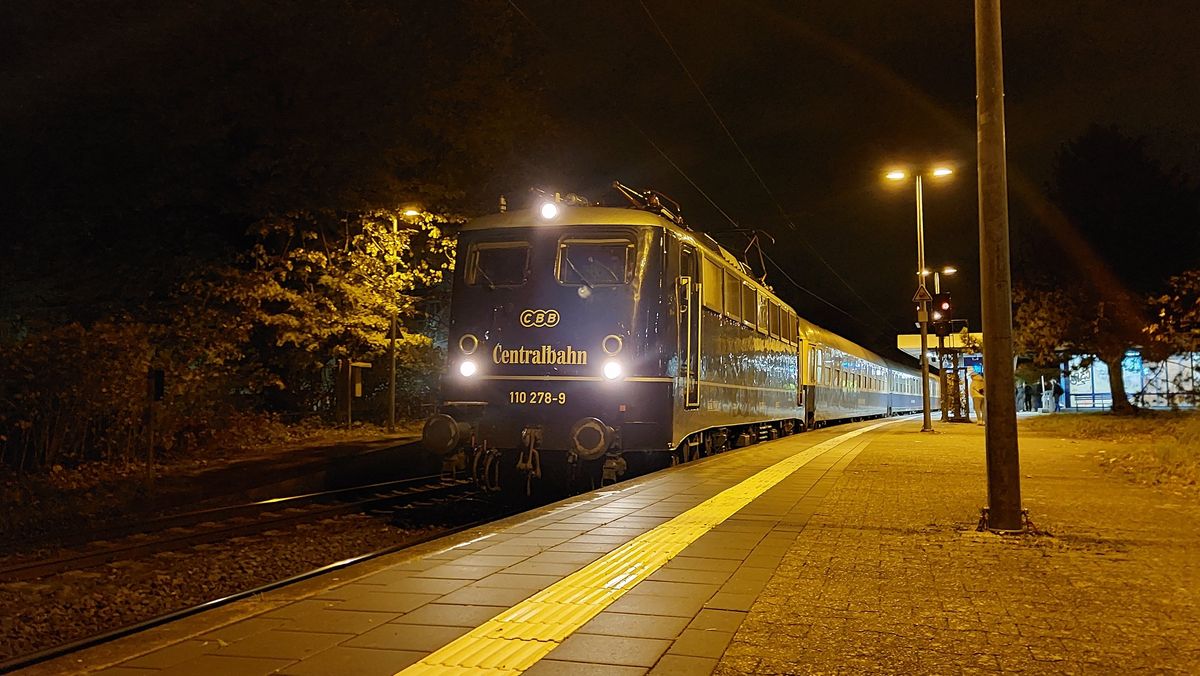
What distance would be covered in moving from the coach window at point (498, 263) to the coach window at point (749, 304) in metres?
6.00

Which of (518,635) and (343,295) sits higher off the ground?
(343,295)

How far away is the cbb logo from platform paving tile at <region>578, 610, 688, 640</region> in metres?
6.59

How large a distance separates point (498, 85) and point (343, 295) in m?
6.57

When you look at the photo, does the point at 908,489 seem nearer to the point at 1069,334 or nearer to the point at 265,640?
the point at 265,640

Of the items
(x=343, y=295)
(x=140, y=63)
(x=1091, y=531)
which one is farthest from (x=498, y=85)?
(x=1091, y=531)

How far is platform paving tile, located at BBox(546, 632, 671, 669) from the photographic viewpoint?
426 cm

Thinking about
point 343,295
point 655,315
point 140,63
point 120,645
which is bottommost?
point 120,645

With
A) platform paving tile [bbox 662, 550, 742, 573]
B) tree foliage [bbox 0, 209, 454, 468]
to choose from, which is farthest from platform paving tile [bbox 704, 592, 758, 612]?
tree foliage [bbox 0, 209, 454, 468]

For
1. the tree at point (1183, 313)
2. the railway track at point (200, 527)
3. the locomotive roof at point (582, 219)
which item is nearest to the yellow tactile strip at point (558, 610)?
the locomotive roof at point (582, 219)

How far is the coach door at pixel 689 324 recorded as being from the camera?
12.0m

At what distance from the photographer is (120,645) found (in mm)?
4582

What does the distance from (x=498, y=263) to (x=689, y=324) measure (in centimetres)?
273

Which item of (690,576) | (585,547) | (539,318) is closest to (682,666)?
(690,576)

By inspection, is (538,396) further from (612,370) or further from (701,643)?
(701,643)
